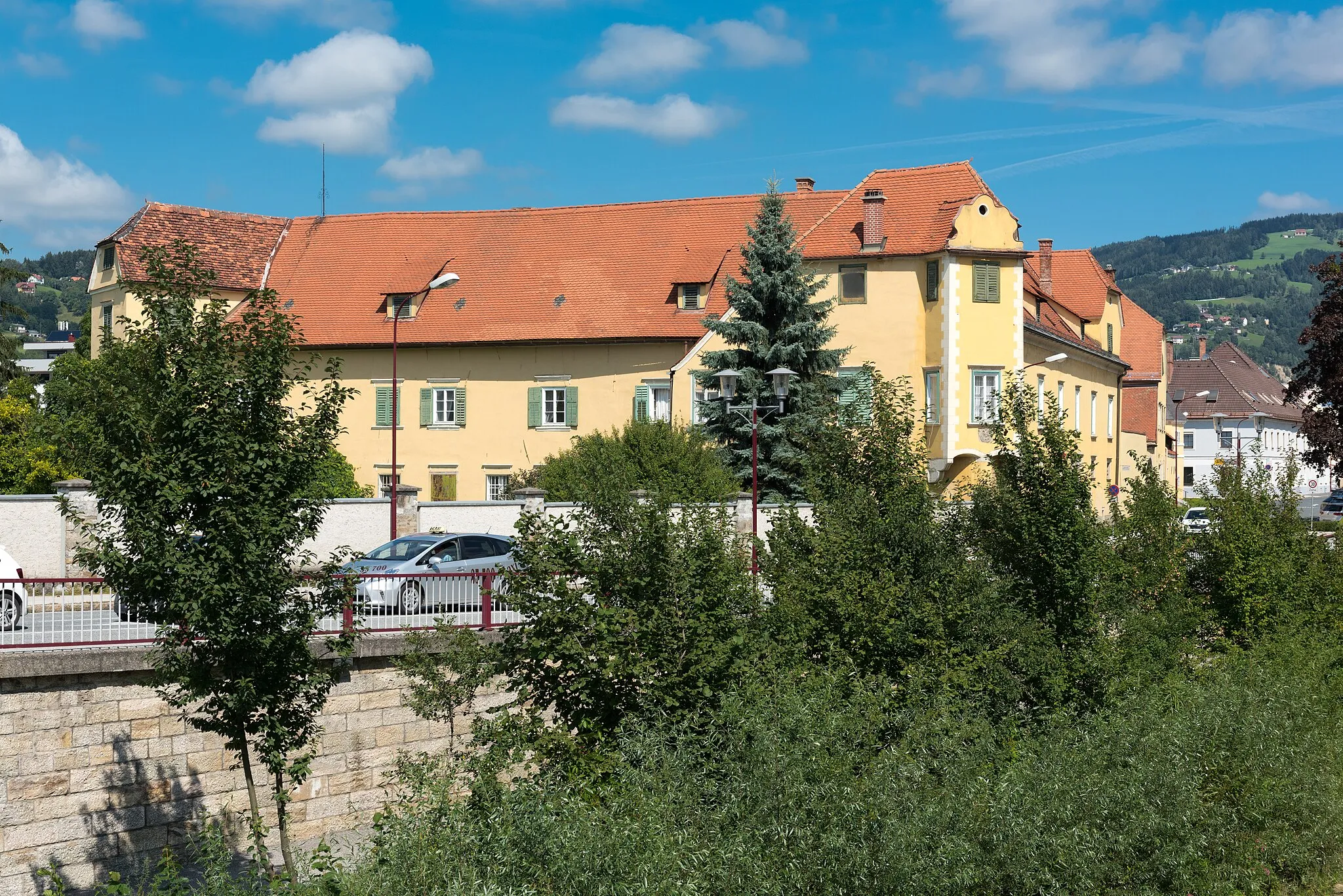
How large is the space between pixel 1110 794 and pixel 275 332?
968 centimetres

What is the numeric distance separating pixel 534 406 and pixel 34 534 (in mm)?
19686

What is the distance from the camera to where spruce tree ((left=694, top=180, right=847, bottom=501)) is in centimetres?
3244

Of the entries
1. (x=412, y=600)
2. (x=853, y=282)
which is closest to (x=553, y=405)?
(x=853, y=282)

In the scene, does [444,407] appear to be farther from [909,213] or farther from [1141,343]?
[1141,343]

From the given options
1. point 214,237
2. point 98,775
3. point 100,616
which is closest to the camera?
point 98,775

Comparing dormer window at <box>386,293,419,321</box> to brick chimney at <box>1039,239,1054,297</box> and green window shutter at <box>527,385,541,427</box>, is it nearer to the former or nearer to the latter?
green window shutter at <box>527,385,541,427</box>

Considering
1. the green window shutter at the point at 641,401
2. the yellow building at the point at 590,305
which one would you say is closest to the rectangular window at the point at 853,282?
the yellow building at the point at 590,305

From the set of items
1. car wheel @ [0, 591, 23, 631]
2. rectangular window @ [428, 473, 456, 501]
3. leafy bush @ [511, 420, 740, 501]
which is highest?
leafy bush @ [511, 420, 740, 501]

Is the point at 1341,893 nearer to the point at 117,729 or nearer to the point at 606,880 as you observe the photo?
the point at 606,880

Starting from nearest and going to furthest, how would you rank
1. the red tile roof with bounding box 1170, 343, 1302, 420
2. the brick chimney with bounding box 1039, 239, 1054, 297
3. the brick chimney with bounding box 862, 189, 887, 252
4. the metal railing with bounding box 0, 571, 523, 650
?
the metal railing with bounding box 0, 571, 523, 650 < the brick chimney with bounding box 862, 189, 887, 252 < the brick chimney with bounding box 1039, 239, 1054, 297 < the red tile roof with bounding box 1170, 343, 1302, 420

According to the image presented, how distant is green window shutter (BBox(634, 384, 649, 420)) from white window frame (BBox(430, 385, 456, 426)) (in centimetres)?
620

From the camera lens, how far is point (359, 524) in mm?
30109

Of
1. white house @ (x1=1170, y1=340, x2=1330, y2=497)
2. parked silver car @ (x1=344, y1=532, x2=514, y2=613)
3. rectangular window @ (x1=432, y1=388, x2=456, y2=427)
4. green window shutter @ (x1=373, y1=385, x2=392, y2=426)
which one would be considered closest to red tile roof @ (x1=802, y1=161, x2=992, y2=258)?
rectangular window @ (x1=432, y1=388, x2=456, y2=427)

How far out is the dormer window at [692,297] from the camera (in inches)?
1614
